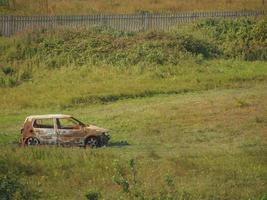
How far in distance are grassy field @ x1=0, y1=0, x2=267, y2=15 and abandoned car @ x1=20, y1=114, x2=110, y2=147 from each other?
23450 mm

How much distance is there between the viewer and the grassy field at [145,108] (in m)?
19.6

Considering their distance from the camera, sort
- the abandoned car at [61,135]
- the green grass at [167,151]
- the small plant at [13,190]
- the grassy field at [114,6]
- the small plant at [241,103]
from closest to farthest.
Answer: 1. the small plant at [13,190]
2. the green grass at [167,151]
3. the abandoned car at [61,135]
4. the small plant at [241,103]
5. the grassy field at [114,6]

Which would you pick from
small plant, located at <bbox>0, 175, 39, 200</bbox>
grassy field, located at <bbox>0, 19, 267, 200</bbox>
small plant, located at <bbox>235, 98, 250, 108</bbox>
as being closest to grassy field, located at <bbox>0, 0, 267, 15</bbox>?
grassy field, located at <bbox>0, 19, 267, 200</bbox>

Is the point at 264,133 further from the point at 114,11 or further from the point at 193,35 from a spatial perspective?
the point at 114,11

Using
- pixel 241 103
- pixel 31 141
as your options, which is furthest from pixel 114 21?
pixel 31 141

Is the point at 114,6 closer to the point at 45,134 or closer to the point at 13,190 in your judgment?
the point at 45,134

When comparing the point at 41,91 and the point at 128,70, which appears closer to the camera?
the point at 41,91

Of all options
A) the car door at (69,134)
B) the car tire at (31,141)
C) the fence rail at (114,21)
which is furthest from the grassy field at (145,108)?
the car door at (69,134)

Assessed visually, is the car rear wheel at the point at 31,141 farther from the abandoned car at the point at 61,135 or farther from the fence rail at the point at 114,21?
the fence rail at the point at 114,21

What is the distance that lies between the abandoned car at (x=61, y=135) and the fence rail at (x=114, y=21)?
18.8m

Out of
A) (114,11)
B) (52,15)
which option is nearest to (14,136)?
(52,15)

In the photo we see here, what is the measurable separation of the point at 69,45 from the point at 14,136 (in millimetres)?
14444

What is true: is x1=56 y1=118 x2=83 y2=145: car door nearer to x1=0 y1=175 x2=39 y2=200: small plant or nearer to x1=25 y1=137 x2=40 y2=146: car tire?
x1=25 y1=137 x2=40 y2=146: car tire

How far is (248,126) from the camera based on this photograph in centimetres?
2870
